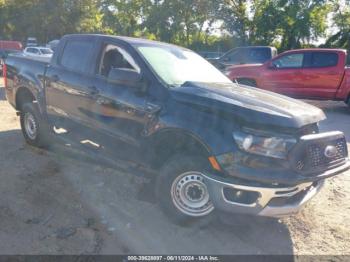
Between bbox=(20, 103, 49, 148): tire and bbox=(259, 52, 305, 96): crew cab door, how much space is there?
7.19 meters

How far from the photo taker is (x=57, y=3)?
113 feet

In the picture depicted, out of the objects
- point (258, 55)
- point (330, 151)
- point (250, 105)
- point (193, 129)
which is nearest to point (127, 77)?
point (193, 129)

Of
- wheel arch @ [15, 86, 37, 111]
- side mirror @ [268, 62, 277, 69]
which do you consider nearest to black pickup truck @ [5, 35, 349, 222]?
wheel arch @ [15, 86, 37, 111]

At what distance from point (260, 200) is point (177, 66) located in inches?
75.7

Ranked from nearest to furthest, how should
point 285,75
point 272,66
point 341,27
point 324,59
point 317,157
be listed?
1. point 317,157
2. point 324,59
3. point 285,75
4. point 272,66
5. point 341,27

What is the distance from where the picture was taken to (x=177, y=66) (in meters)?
4.22

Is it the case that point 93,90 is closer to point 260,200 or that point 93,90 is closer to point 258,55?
point 260,200

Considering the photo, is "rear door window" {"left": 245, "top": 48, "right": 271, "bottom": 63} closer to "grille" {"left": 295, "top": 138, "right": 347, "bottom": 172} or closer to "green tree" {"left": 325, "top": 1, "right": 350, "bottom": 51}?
"grille" {"left": 295, "top": 138, "right": 347, "bottom": 172}

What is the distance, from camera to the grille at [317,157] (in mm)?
3098

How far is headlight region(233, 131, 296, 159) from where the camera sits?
3078mm

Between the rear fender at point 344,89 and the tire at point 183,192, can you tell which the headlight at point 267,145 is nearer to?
the tire at point 183,192

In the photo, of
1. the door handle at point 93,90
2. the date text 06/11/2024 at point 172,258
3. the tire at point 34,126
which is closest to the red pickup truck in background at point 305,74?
the tire at point 34,126

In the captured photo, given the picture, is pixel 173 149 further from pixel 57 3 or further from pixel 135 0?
pixel 135 0

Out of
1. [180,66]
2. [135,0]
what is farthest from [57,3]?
[180,66]
